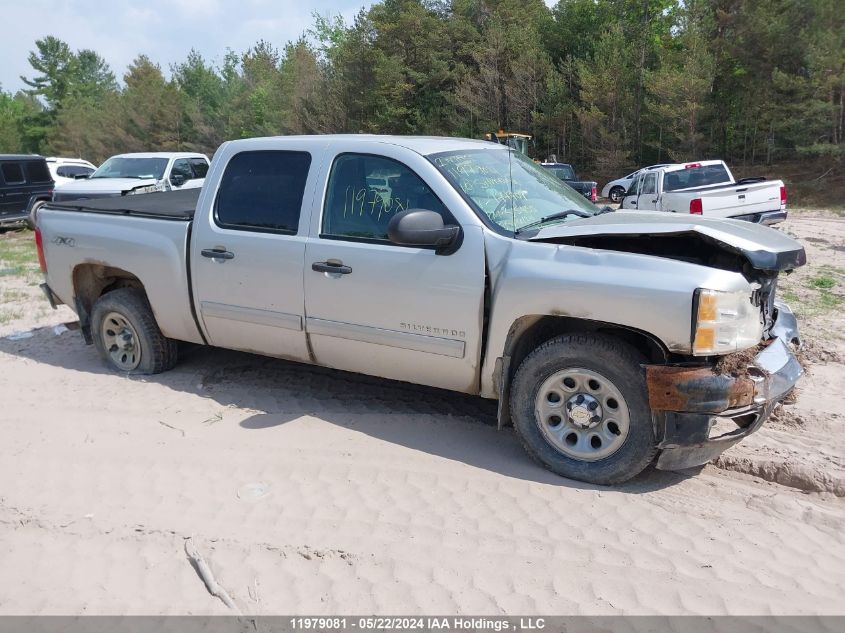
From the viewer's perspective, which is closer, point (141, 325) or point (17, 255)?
point (141, 325)

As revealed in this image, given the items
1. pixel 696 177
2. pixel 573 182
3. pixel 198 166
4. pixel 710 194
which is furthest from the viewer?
pixel 573 182

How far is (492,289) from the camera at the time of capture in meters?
3.99

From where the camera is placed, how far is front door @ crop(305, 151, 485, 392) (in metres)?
4.09

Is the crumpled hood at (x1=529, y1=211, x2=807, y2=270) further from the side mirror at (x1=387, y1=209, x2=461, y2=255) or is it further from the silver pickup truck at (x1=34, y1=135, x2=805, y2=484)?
the side mirror at (x1=387, y1=209, x2=461, y2=255)

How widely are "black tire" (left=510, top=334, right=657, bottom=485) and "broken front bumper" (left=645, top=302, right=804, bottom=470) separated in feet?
0.31

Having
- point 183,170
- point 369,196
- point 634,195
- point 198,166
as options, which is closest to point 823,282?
point 369,196

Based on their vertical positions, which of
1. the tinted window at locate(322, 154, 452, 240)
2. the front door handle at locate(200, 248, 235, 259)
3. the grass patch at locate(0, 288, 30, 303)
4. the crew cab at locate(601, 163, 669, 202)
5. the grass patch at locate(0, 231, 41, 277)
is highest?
the tinted window at locate(322, 154, 452, 240)

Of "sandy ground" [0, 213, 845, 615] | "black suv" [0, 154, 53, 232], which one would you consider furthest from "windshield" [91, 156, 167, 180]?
"sandy ground" [0, 213, 845, 615]

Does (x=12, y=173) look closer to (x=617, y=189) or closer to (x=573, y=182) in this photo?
(x=573, y=182)

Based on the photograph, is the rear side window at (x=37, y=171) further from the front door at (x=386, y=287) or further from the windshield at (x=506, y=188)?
the windshield at (x=506, y=188)

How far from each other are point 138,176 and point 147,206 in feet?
34.6

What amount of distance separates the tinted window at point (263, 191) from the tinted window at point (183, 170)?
1135cm

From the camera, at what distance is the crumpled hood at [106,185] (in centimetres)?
1470

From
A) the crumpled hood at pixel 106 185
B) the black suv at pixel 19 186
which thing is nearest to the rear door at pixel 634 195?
the crumpled hood at pixel 106 185
